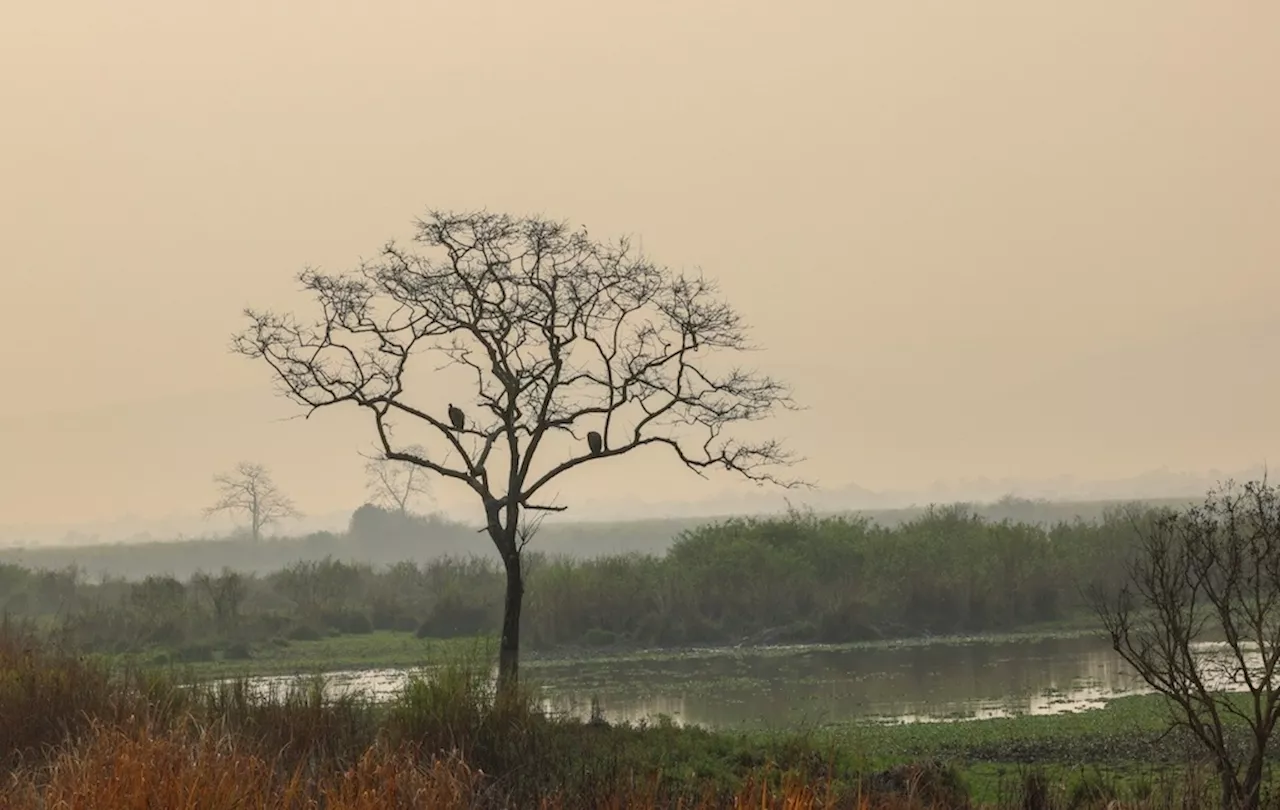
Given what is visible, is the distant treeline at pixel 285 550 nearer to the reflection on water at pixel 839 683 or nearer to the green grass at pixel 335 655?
the green grass at pixel 335 655

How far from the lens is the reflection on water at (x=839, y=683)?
28344mm

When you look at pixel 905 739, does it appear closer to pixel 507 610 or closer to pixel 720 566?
pixel 507 610

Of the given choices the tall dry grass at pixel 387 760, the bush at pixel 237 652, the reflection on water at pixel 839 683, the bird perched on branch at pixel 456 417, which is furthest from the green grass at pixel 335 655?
the tall dry grass at pixel 387 760

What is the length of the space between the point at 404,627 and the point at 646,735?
33.5 meters

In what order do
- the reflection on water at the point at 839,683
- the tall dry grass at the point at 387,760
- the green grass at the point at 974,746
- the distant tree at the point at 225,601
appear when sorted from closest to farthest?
1. the tall dry grass at the point at 387,760
2. the green grass at the point at 974,746
3. the reflection on water at the point at 839,683
4. the distant tree at the point at 225,601

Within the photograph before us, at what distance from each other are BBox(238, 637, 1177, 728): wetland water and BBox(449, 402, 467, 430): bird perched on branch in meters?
5.73

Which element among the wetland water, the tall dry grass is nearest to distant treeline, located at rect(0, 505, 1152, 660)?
the wetland water

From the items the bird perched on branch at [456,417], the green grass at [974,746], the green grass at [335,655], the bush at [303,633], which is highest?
the bird perched on branch at [456,417]

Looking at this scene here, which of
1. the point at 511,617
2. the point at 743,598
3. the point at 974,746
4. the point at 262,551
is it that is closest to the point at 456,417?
the point at 511,617

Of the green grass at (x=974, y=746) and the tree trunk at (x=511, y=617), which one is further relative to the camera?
the tree trunk at (x=511, y=617)

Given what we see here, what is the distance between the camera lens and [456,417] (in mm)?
27297

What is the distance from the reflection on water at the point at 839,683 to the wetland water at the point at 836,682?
1.1 inches

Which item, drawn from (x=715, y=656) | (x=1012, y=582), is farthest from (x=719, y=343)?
(x=1012, y=582)

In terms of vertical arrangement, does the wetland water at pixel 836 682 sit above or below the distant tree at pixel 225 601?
below
